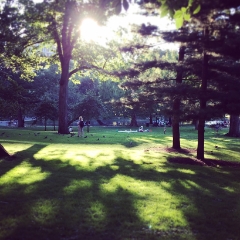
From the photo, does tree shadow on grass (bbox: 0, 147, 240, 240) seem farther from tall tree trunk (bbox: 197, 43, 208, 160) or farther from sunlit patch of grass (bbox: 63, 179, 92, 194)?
tall tree trunk (bbox: 197, 43, 208, 160)

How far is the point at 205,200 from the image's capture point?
262 inches

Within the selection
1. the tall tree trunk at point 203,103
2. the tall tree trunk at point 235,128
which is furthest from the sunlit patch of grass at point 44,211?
the tall tree trunk at point 235,128

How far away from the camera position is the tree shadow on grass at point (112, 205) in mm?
4664

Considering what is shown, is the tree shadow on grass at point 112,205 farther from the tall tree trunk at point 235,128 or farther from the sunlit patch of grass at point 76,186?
the tall tree trunk at point 235,128

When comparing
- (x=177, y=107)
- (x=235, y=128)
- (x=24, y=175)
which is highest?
(x=177, y=107)

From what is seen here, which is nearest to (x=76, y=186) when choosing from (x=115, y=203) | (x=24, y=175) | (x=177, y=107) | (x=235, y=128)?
(x=115, y=203)

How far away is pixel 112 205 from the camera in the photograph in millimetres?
5918

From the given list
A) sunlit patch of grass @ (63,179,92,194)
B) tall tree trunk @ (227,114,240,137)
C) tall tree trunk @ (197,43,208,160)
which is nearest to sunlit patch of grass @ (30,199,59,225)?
sunlit patch of grass @ (63,179,92,194)

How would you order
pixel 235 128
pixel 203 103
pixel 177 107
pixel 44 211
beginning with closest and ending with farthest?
pixel 44 211 < pixel 203 103 < pixel 177 107 < pixel 235 128

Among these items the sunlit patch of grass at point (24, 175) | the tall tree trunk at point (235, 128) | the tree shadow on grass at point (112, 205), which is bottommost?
the tree shadow on grass at point (112, 205)

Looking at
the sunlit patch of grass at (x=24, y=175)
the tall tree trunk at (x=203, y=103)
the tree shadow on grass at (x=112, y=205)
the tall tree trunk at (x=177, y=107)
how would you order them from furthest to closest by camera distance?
1. the tall tree trunk at (x=177, y=107)
2. the tall tree trunk at (x=203, y=103)
3. the sunlit patch of grass at (x=24, y=175)
4. the tree shadow on grass at (x=112, y=205)

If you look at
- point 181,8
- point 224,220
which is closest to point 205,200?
point 224,220

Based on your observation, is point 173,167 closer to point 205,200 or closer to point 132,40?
point 205,200

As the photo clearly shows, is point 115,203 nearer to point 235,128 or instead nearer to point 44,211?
point 44,211
